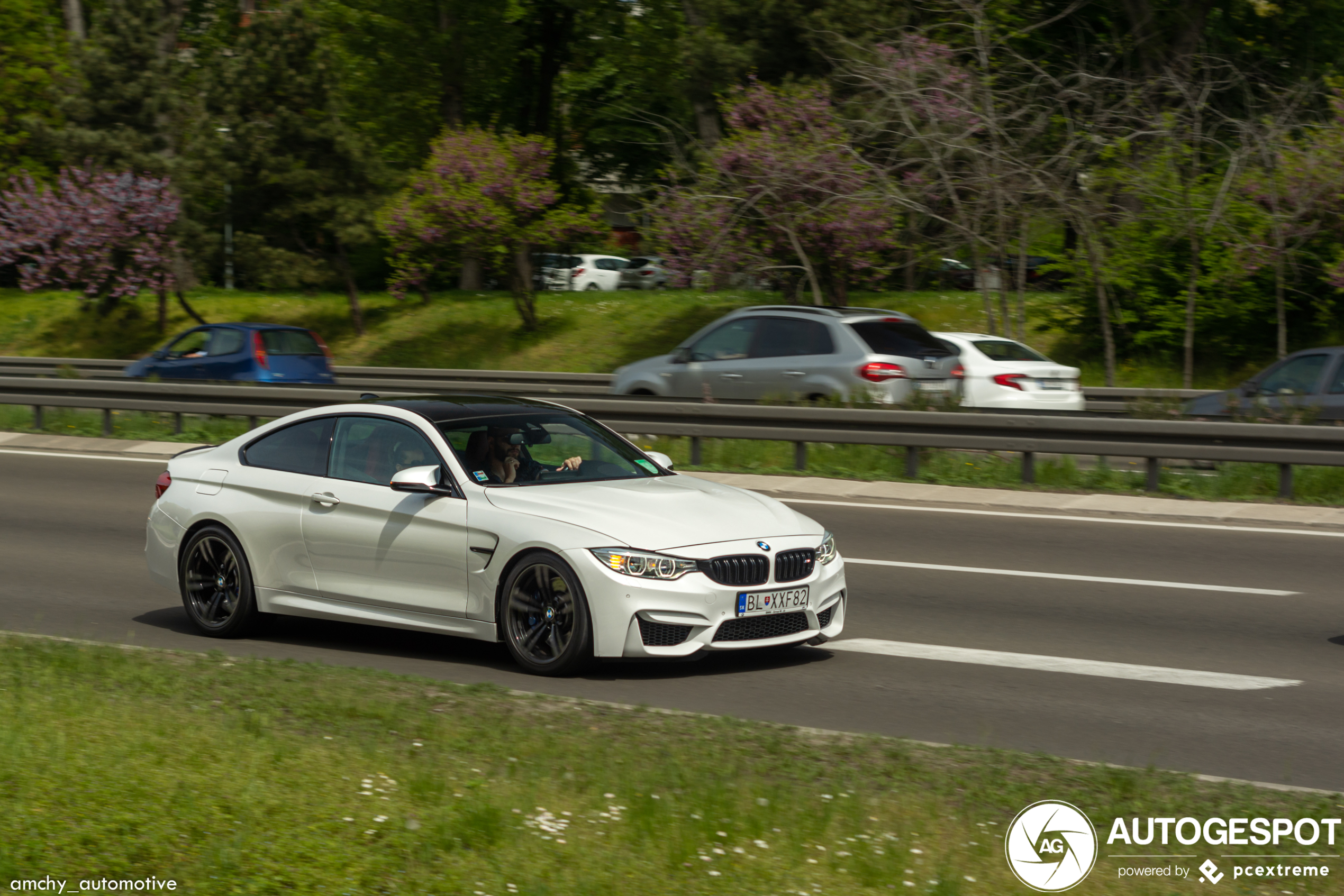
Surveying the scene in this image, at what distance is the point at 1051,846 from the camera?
4910 millimetres

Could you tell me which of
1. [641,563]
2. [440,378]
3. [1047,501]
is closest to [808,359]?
[1047,501]

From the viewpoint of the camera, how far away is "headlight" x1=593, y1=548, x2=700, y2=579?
25.0 ft

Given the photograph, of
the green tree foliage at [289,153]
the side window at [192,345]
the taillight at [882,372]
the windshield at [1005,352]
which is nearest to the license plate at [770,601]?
the taillight at [882,372]

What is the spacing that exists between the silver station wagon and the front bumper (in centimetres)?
944

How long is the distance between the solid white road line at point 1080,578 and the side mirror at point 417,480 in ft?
14.3

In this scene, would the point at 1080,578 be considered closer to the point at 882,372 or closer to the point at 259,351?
the point at 882,372

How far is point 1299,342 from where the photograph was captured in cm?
2833

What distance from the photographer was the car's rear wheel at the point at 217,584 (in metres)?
9.02

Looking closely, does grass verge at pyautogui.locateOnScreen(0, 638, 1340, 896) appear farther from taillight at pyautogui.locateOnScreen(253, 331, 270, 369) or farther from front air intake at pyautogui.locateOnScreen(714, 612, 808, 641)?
taillight at pyautogui.locateOnScreen(253, 331, 270, 369)

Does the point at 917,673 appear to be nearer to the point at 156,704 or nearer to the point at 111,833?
the point at 156,704

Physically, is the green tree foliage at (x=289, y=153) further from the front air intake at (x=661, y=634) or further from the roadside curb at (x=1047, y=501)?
the front air intake at (x=661, y=634)

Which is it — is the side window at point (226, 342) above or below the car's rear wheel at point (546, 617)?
above

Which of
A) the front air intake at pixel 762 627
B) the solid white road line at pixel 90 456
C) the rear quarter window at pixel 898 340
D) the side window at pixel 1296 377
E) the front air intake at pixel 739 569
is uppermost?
the rear quarter window at pixel 898 340

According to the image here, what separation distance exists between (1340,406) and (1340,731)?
1007cm
